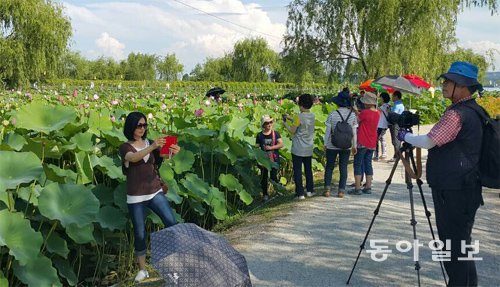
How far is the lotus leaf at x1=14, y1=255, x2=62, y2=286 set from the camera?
3.69m

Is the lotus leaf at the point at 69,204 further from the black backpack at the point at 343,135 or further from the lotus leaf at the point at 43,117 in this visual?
the black backpack at the point at 343,135

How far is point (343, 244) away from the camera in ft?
15.3

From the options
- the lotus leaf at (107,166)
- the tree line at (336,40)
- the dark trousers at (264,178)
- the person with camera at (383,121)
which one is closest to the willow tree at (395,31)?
the tree line at (336,40)

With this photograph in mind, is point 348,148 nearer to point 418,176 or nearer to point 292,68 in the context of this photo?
point 418,176

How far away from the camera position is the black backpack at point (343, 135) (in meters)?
6.23

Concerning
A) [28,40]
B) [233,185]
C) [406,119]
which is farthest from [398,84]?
[28,40]

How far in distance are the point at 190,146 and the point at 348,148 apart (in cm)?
188

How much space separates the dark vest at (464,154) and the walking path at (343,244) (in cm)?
110

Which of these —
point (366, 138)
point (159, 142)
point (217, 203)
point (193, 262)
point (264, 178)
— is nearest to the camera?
point (193, 262)

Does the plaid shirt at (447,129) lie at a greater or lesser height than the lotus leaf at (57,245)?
greater

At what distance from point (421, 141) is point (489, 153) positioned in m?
0.39

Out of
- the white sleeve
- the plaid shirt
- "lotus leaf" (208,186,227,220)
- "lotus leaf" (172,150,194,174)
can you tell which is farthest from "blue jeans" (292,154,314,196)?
the plaid shirt

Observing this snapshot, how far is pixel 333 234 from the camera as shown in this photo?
4.96 meters

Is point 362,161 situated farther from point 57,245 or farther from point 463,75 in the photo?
point 57,245
